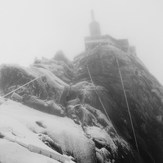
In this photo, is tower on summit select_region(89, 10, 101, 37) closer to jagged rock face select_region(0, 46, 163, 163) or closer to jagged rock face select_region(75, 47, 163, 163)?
jagged rock face select_region(75, 47, 163, 163)

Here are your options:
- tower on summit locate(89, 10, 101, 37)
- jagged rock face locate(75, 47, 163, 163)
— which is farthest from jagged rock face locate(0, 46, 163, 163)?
tower on summit locate(89, 10, 101, 37)

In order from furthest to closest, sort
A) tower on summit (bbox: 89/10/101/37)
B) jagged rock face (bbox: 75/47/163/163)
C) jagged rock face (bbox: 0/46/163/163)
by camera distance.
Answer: tower on summit (bbox: 89/10/101/37), jagged rock face (bbox: 75/47/163/163), jagged rock face (bbox: 0/46/163/163)

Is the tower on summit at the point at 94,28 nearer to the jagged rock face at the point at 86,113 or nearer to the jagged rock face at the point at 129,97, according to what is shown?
the jagged rock face at the point at 129,97

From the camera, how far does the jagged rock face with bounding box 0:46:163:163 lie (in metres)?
11.3

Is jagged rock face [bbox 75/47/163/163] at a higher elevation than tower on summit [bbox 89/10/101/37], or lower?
lower

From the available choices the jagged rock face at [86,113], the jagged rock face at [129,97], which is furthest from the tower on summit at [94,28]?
the jagged rock face at [86,113]

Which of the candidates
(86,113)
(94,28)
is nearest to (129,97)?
(86,113)

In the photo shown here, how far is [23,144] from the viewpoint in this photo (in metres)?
7.79

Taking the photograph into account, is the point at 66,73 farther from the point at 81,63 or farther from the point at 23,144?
the point at 23,144

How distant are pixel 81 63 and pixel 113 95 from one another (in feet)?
20.7

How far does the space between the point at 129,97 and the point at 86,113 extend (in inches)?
215

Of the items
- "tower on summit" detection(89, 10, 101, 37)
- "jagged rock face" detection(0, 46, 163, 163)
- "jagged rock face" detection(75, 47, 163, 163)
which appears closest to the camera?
"jagged rock face" detection(0, 46, 163, 163)

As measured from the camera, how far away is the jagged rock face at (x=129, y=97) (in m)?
16.9

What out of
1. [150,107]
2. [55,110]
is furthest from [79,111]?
[150,107]
